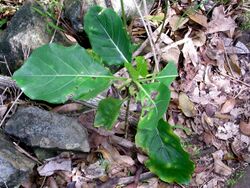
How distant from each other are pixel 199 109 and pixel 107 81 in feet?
2.84

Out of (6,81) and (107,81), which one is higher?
(107,81)

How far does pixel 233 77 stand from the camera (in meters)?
2.45

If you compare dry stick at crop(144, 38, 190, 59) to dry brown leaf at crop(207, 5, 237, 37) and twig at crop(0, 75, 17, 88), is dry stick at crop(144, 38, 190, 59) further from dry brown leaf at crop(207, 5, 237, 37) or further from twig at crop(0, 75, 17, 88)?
twig at crop(0, 75, 17, 88)

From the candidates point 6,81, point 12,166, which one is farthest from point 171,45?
point 12,166

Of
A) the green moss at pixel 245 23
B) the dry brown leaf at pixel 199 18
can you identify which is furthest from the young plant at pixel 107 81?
the green moss at pixel 245 23

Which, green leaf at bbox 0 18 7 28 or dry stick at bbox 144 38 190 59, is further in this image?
green leaf at bbox 0 18 7 28

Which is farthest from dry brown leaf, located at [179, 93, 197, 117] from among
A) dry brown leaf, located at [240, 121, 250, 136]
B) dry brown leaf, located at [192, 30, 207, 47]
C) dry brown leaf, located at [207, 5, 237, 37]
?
dry brown leaf, located at [207, 5, 237, 37]

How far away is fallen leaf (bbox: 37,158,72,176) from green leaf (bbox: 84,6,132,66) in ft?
2.01

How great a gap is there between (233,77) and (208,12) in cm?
48

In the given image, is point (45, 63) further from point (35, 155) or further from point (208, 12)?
point (208, 12)

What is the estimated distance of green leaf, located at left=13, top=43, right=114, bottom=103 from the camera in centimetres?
154

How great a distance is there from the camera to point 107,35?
179 centimetres

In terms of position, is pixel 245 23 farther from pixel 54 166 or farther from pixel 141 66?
pixel 54 166

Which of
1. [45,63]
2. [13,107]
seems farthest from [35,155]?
[45,63]
